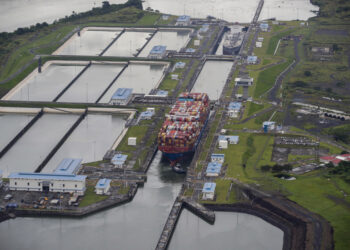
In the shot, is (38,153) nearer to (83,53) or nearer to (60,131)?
(60,131)

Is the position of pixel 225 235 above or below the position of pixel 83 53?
below

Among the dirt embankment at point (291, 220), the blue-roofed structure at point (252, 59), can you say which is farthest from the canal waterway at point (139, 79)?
the dirt embankment at point (291, 220)

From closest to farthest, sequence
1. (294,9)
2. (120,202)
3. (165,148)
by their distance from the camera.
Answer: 1. (120,202)
2. (165,148)
3. (294,9)

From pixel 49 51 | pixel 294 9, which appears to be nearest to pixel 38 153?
pixel 49 51

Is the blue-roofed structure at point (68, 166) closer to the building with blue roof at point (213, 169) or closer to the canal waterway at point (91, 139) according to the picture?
the canal waterway at point (91, 139)

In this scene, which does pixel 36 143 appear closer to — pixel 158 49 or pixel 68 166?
pixel 68 166

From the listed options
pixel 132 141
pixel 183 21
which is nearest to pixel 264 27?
pixel 183 21
